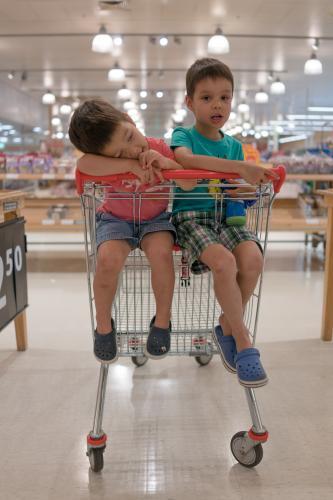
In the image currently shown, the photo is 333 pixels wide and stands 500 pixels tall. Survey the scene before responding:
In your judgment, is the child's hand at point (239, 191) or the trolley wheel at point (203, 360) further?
the trolley wheel at point (203, 360)

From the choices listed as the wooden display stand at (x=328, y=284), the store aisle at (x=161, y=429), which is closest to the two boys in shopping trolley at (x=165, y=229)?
the store aisle at (x=161, y=429)

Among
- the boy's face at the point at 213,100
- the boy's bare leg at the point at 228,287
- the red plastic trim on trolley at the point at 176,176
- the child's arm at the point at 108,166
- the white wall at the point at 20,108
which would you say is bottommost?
the boy's bare leg at the point at 228,287

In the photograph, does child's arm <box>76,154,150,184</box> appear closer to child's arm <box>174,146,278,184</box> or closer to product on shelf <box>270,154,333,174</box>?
child's arm <box>174,146,278,184</box>

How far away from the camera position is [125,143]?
70.1 inches

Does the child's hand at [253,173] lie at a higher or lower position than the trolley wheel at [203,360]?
higher

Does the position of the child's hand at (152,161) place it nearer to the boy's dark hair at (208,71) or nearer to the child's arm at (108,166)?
the child's arm at (108,166)

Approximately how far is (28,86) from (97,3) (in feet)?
28.1

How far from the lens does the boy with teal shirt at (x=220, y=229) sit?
1725mm

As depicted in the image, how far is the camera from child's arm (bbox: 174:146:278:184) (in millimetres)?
1678

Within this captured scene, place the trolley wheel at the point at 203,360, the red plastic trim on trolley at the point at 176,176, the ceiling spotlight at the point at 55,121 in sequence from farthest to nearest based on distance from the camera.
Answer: the ceiling spotlight at the point at 55,121 → the trolley wheel at the point at 203,360 → the red plastic trim on trolley at the point at 176,176

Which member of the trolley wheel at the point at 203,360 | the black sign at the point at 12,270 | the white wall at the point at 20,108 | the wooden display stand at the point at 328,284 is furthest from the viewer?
the white wall at the point at 20,108

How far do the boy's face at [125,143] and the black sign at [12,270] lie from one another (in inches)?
43.2

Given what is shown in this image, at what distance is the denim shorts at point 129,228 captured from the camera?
181cm

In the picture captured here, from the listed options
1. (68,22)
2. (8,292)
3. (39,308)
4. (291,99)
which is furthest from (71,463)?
(291,99)
